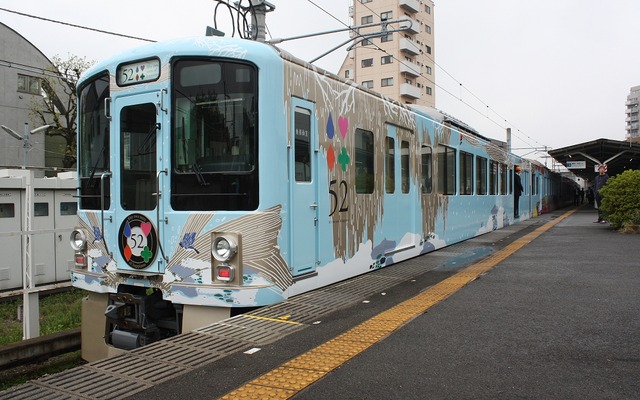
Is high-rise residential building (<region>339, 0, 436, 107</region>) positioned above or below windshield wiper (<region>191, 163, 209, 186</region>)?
above

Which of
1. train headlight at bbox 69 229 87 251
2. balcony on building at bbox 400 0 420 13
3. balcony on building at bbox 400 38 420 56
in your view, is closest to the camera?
train headlight at bbox 69 229 87 251

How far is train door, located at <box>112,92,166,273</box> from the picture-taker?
4.82 metres

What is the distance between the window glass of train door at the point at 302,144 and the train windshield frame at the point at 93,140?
1892 millimetres

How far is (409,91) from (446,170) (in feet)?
132

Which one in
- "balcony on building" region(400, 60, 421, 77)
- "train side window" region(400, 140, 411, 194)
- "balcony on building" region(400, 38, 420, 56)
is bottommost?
"train side window" region(400, 140, 411, 194)

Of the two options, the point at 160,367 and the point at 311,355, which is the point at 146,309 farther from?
the point at 311,355

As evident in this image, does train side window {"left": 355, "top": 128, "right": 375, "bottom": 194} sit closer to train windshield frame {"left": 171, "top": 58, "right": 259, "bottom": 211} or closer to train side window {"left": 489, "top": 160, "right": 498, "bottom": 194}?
train windshield frame {"left": 171, "top": 58, "right": 259, "bottom": 211}

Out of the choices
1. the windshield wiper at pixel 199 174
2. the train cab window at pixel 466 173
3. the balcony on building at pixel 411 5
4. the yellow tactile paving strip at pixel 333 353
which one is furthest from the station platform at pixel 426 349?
the balcony on building at pixel 411 5

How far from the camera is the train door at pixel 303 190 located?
5137 mm

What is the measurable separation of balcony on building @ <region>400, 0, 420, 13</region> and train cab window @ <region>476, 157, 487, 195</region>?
129 feet

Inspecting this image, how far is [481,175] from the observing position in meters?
13.1

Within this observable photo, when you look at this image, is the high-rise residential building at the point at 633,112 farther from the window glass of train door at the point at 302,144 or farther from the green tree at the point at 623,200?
the window glass of train door at the point at 302,144

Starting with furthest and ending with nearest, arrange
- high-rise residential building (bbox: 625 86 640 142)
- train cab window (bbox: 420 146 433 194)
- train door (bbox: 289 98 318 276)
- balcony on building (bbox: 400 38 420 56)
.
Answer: high-rise residential building (bbox: 625 86 640 142), balcony on building (bbox: 400 38 420 56), train cab window (bbox: 420 146 433 194), train door (bbox: 289 98 318 276)

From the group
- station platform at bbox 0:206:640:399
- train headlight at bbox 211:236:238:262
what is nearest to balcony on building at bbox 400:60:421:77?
station platform at bbox 0:206:640:399
